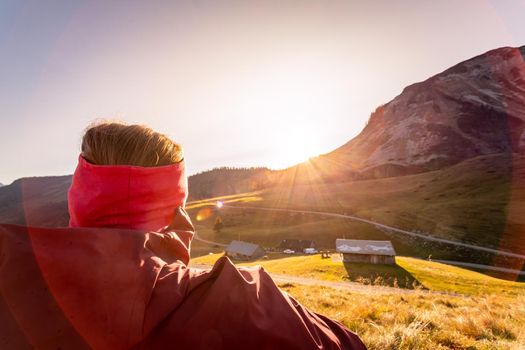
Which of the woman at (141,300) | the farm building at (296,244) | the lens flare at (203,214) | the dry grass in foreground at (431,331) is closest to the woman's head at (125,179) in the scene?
the woman at (141,300)

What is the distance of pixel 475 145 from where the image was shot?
18625cm

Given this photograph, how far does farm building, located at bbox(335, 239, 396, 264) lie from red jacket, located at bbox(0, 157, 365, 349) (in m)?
64.3

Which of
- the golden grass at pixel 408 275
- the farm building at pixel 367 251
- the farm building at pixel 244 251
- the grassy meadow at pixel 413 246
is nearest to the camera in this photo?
the grassy meadow at pixel 413 246

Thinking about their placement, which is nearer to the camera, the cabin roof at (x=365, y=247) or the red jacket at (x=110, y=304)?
the red jacket at (x=110, y=304)

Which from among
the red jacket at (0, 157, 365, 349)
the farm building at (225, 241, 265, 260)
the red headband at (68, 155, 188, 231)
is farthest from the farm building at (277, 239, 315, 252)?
the red jacket at (0, 157, 365, 349)

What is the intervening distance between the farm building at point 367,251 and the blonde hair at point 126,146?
6399 centimetres

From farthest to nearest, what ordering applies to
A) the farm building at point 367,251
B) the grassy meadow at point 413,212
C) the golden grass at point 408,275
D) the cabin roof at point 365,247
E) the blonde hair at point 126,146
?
the grassy meadow at point 413,212
the cabin roof at point 365,247
the farm building at point 367,251
the golden grass at point 408,275
the blonde hair at point 126,146

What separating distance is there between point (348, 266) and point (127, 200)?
5905 centimetres

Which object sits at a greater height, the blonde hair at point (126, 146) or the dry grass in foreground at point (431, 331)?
the blonde hair at point (126, 146)

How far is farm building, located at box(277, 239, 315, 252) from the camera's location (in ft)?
278

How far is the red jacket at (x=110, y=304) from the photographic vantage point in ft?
6.36

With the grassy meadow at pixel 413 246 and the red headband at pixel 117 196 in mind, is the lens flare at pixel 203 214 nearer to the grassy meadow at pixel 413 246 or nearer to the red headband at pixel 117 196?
the grassy meadow at pixel 413 246

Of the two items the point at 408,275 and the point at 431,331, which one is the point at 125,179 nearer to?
the point at 431,331

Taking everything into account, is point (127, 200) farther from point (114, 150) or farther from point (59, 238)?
point (59, 238)
